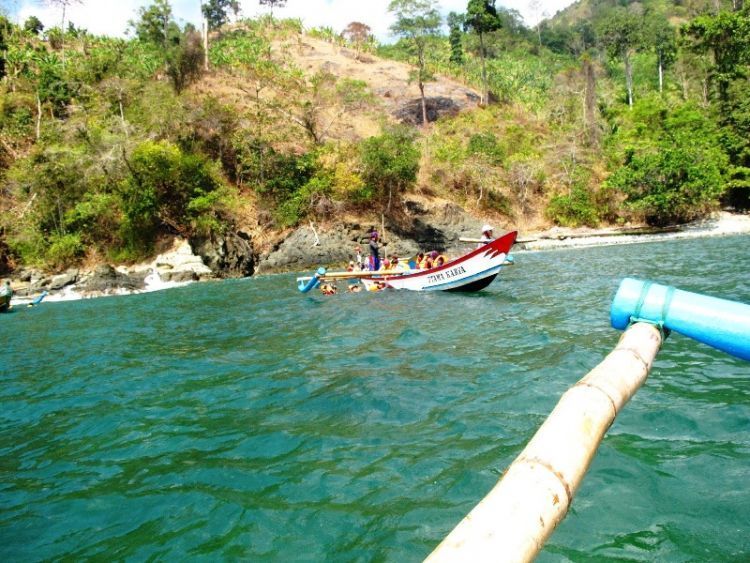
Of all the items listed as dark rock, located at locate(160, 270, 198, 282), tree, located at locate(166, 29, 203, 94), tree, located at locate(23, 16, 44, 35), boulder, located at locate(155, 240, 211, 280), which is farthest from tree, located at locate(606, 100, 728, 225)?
tree, located at locate(23, 16, 44, 35)

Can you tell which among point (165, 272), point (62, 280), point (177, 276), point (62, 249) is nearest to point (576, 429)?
point (177, 276)

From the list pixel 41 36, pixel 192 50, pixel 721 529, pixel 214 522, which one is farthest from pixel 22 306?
pixel 41 36

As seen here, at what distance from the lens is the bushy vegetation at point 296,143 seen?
29031 millimetres

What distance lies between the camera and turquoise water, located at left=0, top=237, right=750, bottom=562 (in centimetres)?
334

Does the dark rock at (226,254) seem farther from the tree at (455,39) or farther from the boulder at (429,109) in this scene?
the tree at (455,39)

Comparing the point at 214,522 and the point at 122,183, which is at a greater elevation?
the point at 122,183

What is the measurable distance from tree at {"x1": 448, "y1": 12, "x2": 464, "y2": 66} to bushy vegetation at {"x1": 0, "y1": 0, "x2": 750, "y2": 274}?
10109 mm

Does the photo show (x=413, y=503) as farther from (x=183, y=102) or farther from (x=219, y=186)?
(x=183, y=102)

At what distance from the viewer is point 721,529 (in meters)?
3.04

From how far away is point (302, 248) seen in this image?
29.7m

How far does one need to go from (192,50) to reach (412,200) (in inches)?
1004

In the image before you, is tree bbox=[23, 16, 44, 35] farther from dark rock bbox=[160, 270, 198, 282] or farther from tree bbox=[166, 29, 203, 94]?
dark rock bbox=[160, 270, 198, 282]

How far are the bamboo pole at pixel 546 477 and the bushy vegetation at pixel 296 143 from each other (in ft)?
97.1

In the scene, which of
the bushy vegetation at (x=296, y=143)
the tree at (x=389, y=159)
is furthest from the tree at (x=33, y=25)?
the tree at (x=389, y=159)
